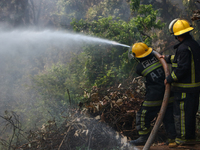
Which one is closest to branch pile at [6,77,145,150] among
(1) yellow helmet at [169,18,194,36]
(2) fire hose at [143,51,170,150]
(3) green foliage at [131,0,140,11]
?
(2) fire hose at [143,51,170,150]

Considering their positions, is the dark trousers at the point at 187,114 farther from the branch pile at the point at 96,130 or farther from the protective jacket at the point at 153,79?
the branch pile at the point at 96,130

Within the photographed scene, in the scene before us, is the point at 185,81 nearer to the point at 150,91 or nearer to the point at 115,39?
the point at 150,91

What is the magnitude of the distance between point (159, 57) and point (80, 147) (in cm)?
232

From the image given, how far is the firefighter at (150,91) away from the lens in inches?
119

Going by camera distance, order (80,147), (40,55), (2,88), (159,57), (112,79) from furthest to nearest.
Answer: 1. (40,55)
2. (2,88)
3. (112,79)
4. (80,147)
5. (159,57)

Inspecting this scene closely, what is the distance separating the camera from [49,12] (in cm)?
3309

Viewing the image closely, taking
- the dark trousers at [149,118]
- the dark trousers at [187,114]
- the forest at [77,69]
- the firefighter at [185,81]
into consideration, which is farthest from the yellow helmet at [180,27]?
the dark trousers at [149,118]

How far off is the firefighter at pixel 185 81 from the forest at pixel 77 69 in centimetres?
42

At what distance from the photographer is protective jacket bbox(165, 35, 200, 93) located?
2545 millimetres

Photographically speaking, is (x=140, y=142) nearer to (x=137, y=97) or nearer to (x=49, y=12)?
(x=137, y=97)

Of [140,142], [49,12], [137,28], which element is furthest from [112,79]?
[49,12]

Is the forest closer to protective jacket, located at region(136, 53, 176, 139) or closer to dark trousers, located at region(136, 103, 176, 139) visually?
dark trousers, located at region(136, 103, 176, 139)

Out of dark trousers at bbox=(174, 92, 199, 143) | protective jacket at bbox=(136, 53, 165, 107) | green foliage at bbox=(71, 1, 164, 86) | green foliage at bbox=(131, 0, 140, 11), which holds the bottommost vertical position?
dark trousers at bbox=(174, 92, 199, 143)

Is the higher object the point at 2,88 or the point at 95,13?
the point at 95,13
